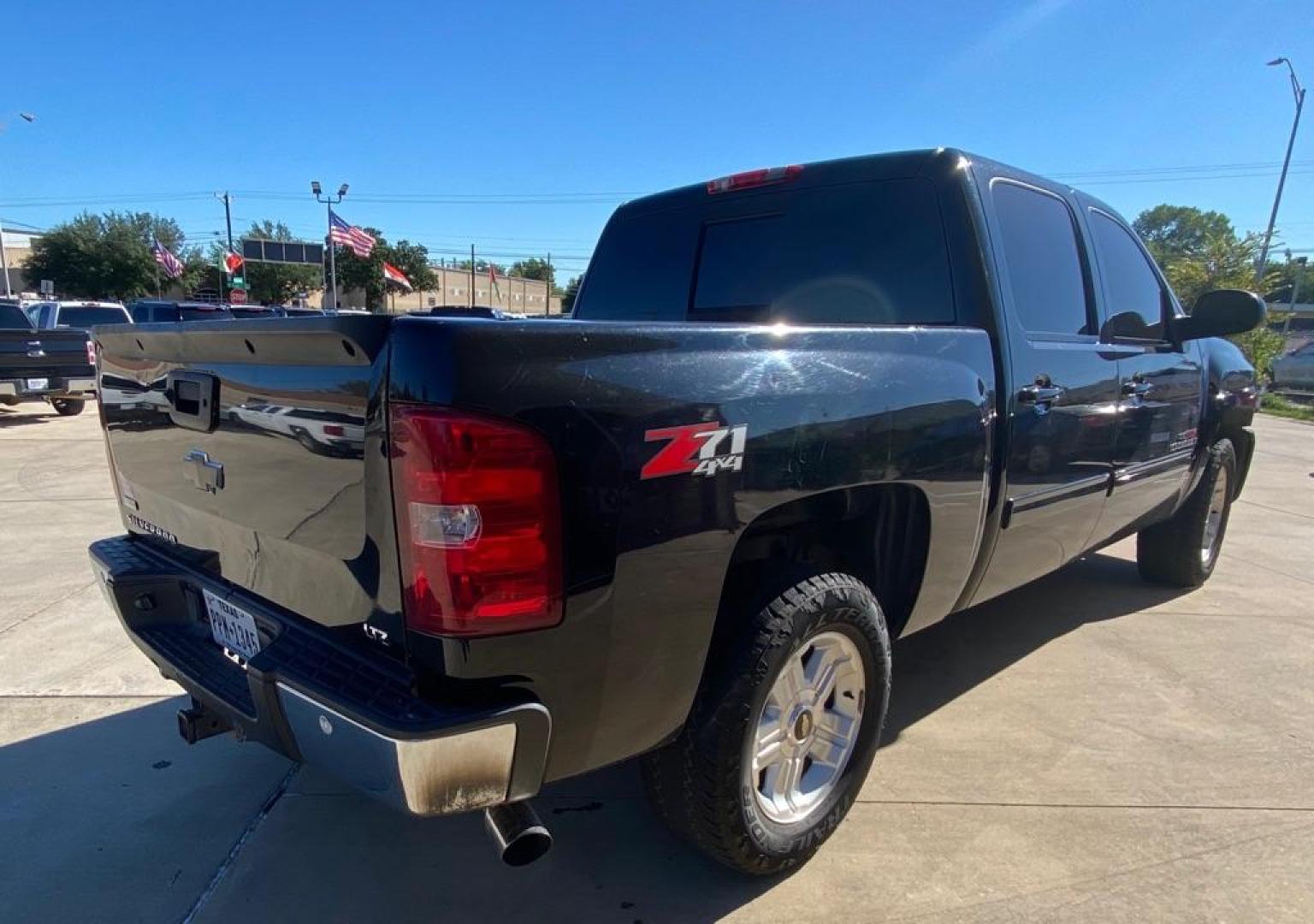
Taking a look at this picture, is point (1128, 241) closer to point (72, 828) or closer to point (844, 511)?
point (844, 511)

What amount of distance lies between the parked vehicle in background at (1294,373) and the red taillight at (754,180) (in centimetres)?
3084

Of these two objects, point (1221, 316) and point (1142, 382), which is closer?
point (1142, 382)

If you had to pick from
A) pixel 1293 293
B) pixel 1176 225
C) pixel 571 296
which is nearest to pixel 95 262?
pixel 571 296

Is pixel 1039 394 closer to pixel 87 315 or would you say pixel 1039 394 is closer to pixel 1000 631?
pixel 1000 631

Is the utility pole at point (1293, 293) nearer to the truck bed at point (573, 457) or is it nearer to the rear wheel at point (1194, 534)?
the rear wheel at point (1194, 534)

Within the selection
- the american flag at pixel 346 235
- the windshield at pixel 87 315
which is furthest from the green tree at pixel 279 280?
the windshield at pixel 87 315

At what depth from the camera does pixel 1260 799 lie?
2.77 m

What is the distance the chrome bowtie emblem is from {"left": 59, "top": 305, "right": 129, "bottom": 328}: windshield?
1404cm

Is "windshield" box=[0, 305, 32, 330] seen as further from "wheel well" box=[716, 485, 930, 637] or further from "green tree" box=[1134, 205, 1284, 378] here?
"green tree" box=[1134, 205, 1284, 378]

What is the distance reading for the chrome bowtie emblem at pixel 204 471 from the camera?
2.16 m

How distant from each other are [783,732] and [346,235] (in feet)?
98.0

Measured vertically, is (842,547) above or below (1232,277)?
below

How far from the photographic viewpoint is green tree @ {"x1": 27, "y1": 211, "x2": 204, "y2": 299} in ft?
175

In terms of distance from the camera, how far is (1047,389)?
2.98 metres
